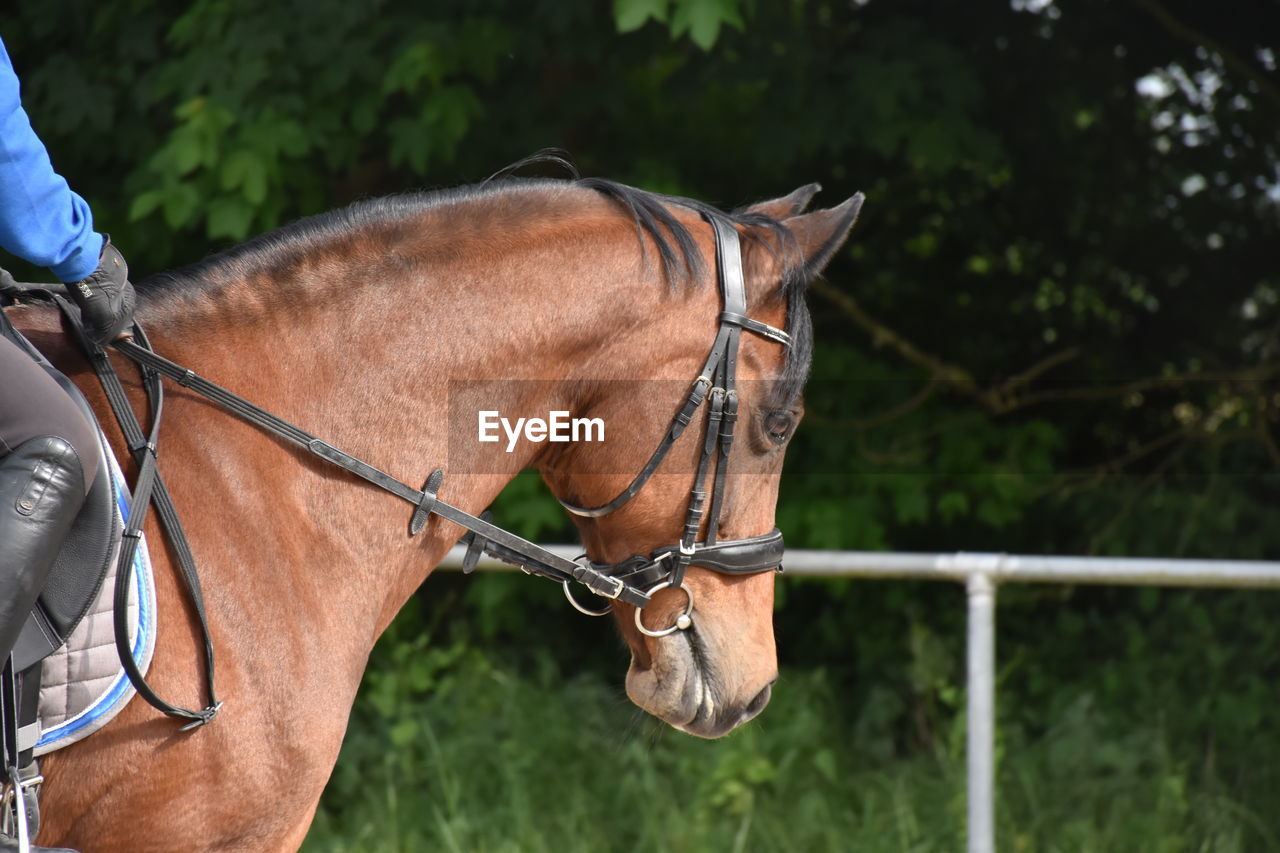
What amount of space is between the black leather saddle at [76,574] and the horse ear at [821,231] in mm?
1306

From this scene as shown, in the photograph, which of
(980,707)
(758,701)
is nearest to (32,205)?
(758,701)

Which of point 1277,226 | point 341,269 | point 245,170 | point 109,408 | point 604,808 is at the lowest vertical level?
point 604,808

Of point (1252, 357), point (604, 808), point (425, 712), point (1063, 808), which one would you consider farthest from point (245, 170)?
point (1252, 357)

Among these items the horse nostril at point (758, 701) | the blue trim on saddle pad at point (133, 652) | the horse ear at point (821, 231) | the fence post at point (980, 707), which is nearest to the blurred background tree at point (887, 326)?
the fence post at point (980, 707)

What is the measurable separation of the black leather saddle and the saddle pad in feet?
0.07

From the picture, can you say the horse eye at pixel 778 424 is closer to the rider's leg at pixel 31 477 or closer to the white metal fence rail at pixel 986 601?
the rider's leg at pixel 31 477

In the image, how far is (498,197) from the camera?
2.31 m

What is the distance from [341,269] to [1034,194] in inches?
208

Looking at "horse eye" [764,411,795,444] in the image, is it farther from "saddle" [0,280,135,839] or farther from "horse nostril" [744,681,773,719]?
"saddle" [0,280,135,839]

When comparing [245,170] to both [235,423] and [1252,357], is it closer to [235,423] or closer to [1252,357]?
[235,423]

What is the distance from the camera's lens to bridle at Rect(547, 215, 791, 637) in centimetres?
224

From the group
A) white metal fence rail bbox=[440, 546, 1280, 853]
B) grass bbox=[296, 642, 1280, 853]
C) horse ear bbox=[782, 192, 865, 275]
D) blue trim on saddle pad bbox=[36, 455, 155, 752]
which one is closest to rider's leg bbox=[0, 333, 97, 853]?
blue trim on saddle pad bbox=[36, 455, 155, 752]

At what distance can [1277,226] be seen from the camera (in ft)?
21.2

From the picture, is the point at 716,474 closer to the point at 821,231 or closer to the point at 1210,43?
the point at 821,231
